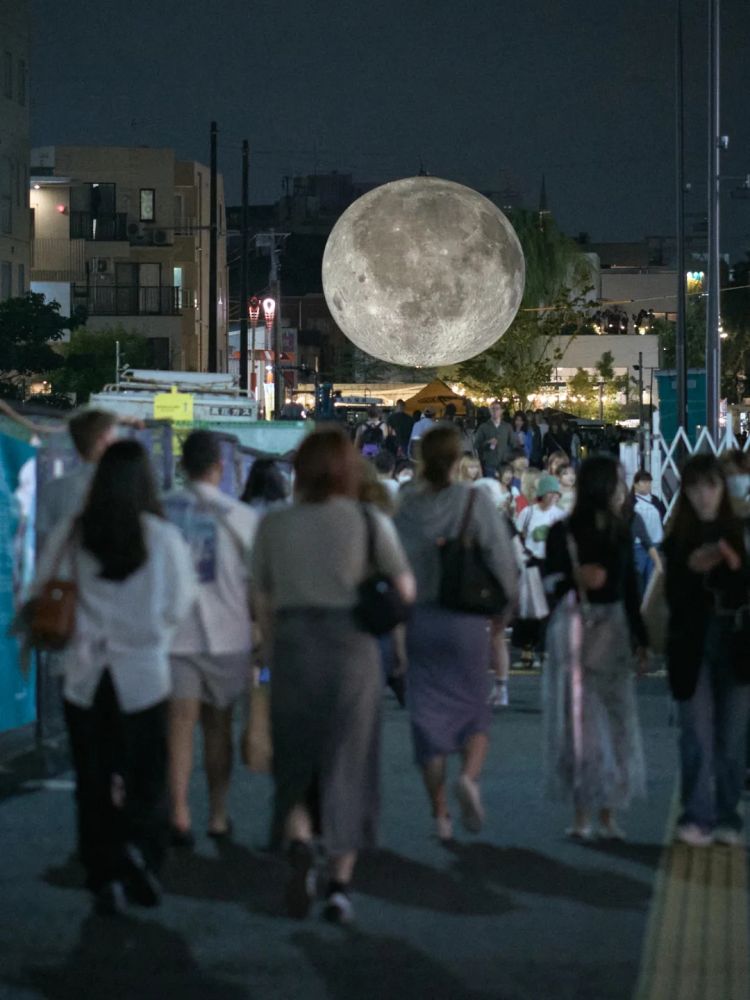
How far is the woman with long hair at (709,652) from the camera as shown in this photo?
8711 millimetres

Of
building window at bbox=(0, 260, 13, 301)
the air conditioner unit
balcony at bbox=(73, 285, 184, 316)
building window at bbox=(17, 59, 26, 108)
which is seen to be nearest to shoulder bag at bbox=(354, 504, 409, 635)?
building window at bbox=(0, 260, 13, 301)

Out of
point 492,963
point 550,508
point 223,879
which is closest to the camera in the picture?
point 492,963

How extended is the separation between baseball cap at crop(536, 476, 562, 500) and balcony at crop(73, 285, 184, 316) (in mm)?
69382

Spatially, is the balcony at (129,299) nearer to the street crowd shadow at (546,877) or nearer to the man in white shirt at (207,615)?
the man in white shirt at (207,615)

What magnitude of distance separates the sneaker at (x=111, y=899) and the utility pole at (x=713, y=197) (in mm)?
20990

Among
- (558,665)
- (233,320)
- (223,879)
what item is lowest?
(223,879)

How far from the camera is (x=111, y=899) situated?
7.41 metres

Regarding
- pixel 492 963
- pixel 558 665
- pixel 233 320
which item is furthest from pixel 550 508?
pixel 233 320

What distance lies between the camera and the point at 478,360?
74625 mm

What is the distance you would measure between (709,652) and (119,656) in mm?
2901

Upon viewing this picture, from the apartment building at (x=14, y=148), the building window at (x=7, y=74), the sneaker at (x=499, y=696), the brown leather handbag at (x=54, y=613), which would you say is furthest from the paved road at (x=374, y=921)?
the building window at (x=7, y=74)

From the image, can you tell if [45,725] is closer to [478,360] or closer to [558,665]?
[558,665]

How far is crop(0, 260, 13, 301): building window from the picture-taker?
6388 centimetres

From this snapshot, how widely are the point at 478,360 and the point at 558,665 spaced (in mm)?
65953
